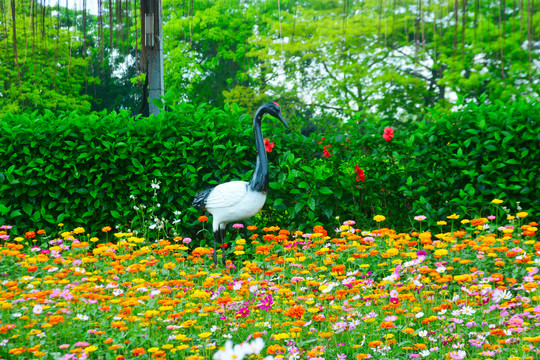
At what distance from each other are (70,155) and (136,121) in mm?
869

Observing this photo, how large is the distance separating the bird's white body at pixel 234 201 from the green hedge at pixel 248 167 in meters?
0.98

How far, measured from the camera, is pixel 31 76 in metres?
18.9

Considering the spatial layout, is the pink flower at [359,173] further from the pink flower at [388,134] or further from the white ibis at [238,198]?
the white ibis at [238,198]

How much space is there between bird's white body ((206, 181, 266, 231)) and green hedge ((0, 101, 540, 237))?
98 centimetres

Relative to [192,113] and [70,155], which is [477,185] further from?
[70,155]

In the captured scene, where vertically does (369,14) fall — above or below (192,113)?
above

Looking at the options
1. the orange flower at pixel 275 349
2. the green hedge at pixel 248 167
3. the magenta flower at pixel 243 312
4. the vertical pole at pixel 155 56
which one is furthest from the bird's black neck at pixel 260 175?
the vertical pole at pixel 155 56

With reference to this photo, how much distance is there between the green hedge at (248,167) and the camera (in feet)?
17.8

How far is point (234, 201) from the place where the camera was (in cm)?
437

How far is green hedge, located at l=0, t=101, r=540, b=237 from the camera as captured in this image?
5434 millimetres

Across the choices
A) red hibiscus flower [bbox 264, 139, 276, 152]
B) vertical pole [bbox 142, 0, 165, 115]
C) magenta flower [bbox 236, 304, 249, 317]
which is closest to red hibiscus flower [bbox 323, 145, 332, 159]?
red hibiscus flower [bbox 264, 139, 276, 152]

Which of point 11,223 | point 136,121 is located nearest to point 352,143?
point 136,121

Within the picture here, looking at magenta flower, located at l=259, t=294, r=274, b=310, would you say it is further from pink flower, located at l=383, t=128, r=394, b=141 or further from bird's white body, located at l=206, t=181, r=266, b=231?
pink flower, located at l=383, t=128, r=394, b=141

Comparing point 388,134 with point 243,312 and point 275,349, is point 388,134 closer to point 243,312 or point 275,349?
point 243,312
